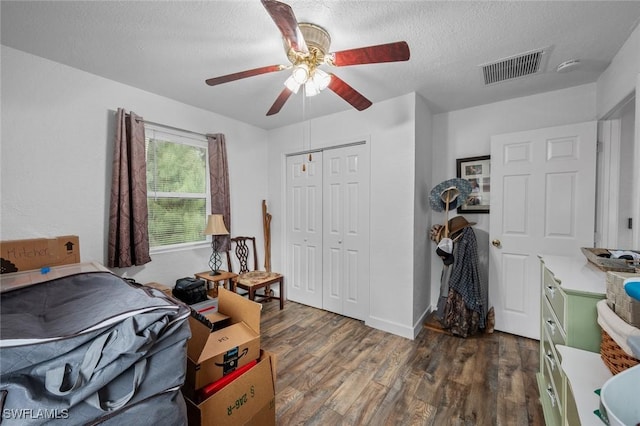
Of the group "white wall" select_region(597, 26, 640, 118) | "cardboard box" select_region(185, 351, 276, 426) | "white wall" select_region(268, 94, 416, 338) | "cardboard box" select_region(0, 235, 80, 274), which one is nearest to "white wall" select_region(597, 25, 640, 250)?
"white wall" select_region(597, 26, 640, 118)

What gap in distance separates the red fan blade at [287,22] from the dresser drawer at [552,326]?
6.07ft

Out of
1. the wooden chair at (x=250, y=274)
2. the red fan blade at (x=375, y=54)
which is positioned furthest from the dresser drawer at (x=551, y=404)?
the wooden chair at (x=250, y=274)

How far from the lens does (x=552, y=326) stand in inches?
52.7

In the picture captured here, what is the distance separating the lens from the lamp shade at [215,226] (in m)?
2.76

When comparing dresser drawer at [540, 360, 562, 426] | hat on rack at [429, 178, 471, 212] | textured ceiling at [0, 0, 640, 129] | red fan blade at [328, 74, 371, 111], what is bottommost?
dresser drawer at [540, 360, 562, 426]

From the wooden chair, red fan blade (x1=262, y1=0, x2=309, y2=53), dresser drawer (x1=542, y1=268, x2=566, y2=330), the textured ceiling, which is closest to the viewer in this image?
red fan blade (x1=262, y1=0, x2=309, y2=53)

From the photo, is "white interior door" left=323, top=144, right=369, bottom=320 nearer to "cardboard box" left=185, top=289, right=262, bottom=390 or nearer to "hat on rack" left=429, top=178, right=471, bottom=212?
"hat on rack" left=429, top=178, right=471, bottom=212

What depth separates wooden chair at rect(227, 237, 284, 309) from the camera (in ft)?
9.38

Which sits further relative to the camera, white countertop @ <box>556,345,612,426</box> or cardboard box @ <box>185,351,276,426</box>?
cardboard box @ <box>185,351,276,426</box>

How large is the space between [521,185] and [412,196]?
43.7 inches

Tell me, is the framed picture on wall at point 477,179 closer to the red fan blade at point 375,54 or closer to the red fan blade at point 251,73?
the red fan blade at point 375,54

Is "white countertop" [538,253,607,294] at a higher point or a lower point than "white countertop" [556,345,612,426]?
higher

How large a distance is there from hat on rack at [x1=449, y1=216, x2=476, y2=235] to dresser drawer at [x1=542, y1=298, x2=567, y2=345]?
3.78 feet
